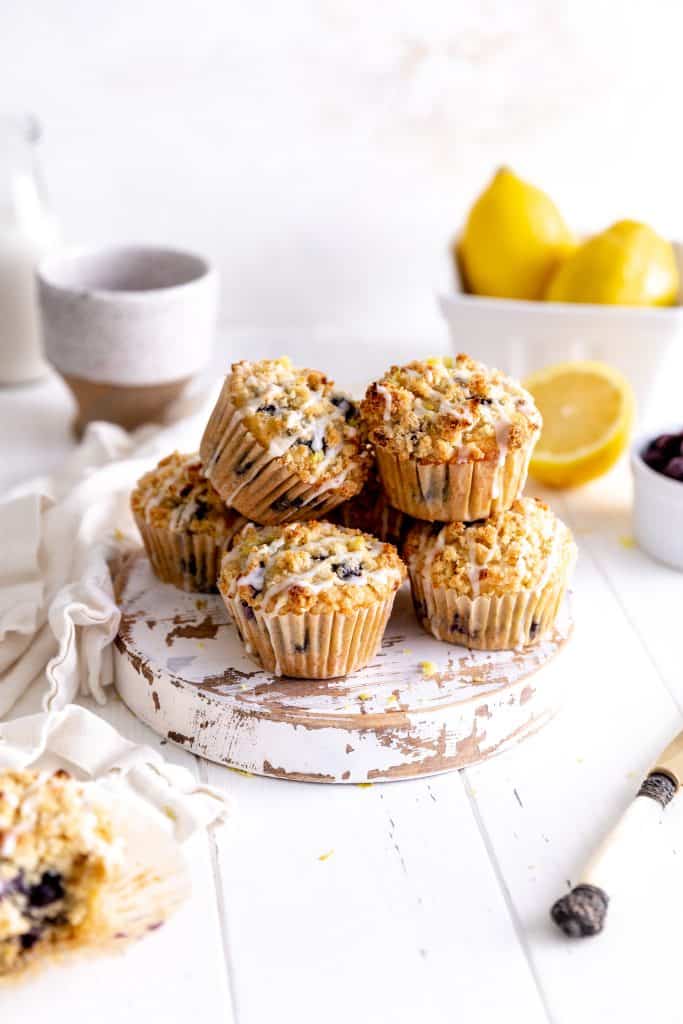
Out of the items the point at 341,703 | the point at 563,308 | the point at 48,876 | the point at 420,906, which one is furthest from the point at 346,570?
the point at 563,308

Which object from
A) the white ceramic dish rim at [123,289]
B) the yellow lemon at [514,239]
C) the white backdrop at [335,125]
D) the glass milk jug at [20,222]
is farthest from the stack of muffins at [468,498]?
the white backdrop at [335,125]

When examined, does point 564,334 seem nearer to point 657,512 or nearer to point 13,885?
point 657,512

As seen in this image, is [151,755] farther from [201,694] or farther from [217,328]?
[217,328]

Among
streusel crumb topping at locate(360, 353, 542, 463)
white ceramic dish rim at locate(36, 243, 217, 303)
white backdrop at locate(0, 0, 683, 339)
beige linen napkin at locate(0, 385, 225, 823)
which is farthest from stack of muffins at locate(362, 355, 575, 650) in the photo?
white backdrop at locate(0, 0, 683, 339)

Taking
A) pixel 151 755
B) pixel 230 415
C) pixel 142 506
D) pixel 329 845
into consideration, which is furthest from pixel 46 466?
pixel 329 845

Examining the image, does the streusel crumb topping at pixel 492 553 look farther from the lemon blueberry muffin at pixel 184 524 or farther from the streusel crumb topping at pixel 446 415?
the lemon blueberry muffin at pixel 184 524
